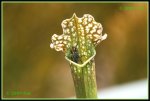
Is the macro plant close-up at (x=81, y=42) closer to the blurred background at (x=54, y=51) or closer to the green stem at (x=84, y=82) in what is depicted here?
the green stem at (x=84, y=82)

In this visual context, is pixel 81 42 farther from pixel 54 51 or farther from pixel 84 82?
pixel 54 51

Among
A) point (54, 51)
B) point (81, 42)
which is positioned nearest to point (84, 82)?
point (81, 42)

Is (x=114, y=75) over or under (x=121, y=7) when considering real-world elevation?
under

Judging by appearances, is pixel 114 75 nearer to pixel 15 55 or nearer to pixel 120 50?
pixel 120 50

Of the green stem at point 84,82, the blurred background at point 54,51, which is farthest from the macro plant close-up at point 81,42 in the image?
the blurred background at point 54,51

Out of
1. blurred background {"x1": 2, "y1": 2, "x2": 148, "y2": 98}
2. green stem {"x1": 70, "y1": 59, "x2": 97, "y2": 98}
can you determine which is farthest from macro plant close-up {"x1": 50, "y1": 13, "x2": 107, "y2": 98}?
blurred background {"x1": 2, "y1": 2, "x2": 148, "y2": 98}

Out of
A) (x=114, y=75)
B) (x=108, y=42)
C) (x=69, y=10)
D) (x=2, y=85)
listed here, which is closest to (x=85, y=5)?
(x=69, y=10)

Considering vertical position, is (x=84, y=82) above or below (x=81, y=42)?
below
